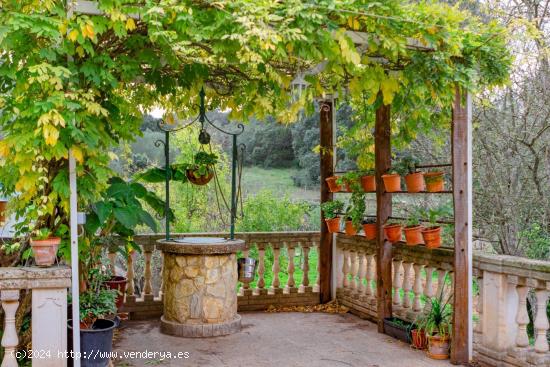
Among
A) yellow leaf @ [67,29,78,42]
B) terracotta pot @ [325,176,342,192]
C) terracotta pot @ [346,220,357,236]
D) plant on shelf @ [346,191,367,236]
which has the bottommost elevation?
terracotta pot @ [346,220,357,236]

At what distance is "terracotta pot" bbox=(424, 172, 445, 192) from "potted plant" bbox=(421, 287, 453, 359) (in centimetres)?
87

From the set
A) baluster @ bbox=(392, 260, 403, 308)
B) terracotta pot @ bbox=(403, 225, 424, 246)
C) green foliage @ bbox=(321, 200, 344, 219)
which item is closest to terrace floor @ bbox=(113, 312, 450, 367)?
baluster @ bbox=(392, 260, 403, 308)

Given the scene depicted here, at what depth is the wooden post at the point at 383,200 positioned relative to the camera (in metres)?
5.31

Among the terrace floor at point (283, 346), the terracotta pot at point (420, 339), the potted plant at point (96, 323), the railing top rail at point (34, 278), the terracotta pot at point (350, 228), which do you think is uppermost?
the terracotta pot at point (350, 228)

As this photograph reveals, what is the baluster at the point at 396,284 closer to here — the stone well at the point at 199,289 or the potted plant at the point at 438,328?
the potted plant at the point at 438,328

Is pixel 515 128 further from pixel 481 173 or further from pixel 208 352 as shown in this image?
pixel 208 352

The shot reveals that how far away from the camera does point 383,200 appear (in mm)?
5328

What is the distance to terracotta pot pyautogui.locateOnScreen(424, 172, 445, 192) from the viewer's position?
478 cm

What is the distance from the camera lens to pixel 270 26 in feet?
12.1

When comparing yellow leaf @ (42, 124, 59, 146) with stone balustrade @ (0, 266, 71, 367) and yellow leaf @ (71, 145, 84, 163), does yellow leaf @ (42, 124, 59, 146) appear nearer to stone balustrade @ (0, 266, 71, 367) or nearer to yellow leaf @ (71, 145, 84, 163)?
yellow leaf @ (71, 145, 84, 163)

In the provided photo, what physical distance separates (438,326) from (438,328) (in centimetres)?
2

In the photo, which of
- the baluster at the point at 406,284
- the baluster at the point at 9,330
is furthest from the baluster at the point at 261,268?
the baluster at the point at 9,330

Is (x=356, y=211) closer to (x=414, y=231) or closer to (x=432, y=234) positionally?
(x=414, y=231)

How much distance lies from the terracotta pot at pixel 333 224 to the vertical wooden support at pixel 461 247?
1850 mm
